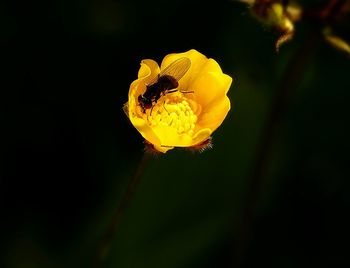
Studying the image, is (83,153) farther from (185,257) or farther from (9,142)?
(185,257)

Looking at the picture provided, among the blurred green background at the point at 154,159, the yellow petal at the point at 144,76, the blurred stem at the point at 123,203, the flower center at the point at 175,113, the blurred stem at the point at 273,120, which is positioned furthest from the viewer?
the blurred green background at the point at 154,159

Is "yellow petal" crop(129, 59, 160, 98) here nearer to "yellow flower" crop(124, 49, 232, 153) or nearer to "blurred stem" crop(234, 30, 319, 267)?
"yellow flower" crop(124, 49, 232, 153)

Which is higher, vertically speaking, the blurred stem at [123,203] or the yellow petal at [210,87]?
the yellow petal at [210,87]

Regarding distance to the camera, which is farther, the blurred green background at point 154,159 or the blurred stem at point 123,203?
the blurred green background at point 154,159

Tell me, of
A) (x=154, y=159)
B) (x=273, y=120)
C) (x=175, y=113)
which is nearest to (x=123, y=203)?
(x=175, y=113)

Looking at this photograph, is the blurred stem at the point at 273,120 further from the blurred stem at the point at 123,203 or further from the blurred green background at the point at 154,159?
the blurred stem at the point at 123,203

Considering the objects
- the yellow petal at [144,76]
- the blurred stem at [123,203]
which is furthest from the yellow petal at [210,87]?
the blurred stem at [123,203]
